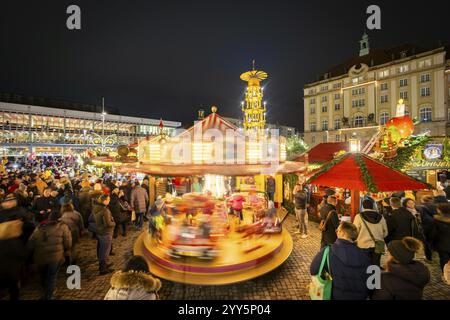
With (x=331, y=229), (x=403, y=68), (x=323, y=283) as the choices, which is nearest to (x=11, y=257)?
(x=323, y=283)

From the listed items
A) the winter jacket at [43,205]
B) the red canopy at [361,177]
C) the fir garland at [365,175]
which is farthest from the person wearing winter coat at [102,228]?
the fir garland at [365,175]

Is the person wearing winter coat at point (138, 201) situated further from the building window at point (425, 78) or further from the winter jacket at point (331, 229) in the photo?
the building window at point (425, 78)

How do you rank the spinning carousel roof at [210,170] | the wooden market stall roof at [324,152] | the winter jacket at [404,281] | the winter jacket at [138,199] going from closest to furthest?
the winter jacket at [404,281], the spinning carousel roof at [210,170], the winter jacket at [138,199], the wooden market stall roof at [324,152]

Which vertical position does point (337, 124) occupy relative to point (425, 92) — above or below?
below

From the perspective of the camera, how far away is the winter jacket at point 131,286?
2.27 meters

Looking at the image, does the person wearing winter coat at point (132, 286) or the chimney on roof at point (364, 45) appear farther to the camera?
the chimney on roof at point (364, 45)

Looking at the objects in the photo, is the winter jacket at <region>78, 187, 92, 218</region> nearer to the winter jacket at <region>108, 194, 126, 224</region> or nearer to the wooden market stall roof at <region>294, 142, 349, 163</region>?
the winter jacket at <region>108, 194, 126, 224</region>

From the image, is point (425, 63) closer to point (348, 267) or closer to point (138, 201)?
point (348, 267)

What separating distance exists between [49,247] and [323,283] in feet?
15.0

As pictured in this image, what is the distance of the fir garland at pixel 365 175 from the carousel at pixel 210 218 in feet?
5.76

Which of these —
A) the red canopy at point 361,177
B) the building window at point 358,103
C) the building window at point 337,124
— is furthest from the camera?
the building window at point 337,124

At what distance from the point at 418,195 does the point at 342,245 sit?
10999mm

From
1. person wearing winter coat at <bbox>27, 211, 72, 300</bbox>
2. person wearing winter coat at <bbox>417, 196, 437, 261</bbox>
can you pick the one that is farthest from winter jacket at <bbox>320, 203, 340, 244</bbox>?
person wearing winter coat at <bbox>27, 211, 72, 300</bbox>

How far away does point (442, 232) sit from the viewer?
4543 mm
